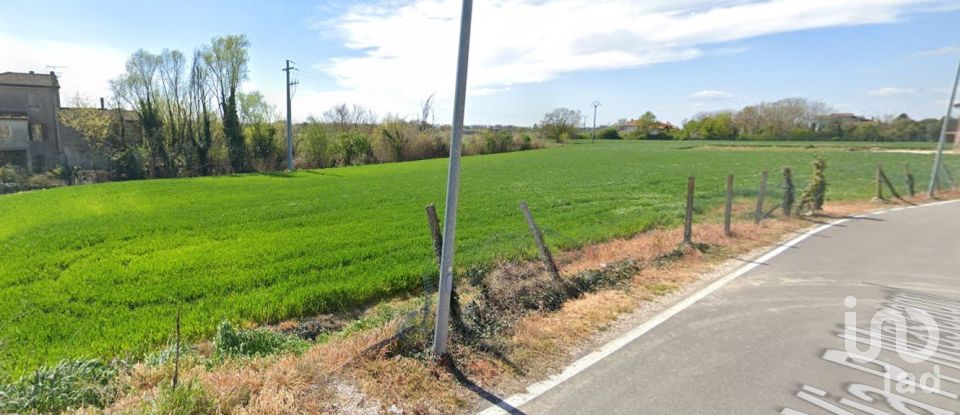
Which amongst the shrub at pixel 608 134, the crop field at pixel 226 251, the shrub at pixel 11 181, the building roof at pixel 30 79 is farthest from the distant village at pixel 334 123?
the crop field at pixel 226 251

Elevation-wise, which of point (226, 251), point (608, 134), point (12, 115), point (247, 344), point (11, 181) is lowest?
point (11, 181)

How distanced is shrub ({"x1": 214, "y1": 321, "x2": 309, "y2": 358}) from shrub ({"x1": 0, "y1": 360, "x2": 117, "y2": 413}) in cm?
92

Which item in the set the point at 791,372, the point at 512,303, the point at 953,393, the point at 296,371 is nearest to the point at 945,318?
the point at 953,393

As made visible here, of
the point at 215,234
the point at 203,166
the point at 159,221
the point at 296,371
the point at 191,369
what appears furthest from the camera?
the point at 203,166

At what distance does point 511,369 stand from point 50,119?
182ft

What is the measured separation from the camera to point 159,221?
13.7m

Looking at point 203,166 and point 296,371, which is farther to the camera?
point 203,166

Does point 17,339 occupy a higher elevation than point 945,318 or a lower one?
lower

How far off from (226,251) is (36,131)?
46552 mm

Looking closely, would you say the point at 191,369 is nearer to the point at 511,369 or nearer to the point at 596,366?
the point at 511,369

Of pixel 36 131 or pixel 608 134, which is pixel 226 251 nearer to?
pixel 36 131

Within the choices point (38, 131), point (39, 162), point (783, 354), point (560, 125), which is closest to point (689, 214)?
point (783, 354)

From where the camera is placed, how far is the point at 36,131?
132 feet

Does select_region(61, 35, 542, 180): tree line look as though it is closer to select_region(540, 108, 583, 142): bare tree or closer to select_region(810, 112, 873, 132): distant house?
select_region(540, 108, 583, 142): bare tree
